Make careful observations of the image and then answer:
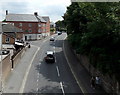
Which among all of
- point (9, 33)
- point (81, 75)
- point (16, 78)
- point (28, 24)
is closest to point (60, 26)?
point (28, 24)

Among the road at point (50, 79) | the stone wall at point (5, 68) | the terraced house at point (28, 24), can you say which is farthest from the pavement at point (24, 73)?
the terraced house at point (28, 24)

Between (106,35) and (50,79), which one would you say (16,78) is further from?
(106,35)

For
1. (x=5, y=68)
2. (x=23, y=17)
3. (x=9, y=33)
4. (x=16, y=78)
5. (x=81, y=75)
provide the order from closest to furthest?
(x=5, y=68), (x=16, y=78), (x=81, y=75), (x=9, y=33), (x=23, y=17)

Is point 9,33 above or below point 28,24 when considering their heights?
below

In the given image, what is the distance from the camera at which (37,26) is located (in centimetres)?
8606

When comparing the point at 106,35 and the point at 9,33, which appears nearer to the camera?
the point at 106,35

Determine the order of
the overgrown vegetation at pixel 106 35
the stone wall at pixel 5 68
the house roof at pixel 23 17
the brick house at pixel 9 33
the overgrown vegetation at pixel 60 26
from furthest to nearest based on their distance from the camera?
the overgrown vegetation at pixel 60 26
the house roof at pixel 23 17
the brick house at pixel 9 33
the stone wall at pixel 5 68
the overgrown vegetation at pixel 106 35

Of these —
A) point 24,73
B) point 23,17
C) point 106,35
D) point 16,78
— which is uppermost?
point 23,17

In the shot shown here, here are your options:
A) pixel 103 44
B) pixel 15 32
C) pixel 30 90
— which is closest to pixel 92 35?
pixel 103 44

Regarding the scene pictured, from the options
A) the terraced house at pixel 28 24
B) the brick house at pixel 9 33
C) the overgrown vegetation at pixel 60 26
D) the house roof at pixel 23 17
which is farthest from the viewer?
the overgrown vegetation at pixel 60 26

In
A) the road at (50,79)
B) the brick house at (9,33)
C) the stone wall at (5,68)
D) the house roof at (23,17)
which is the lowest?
the road at (50,79)

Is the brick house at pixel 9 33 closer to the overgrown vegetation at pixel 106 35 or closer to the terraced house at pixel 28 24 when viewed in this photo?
the terraced house at pixel 28 24

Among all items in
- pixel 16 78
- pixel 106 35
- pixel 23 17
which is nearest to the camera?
pixel 106 35

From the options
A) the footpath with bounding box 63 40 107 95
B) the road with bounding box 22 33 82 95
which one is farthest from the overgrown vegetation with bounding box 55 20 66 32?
the road with bounding box 22 33 82 95
